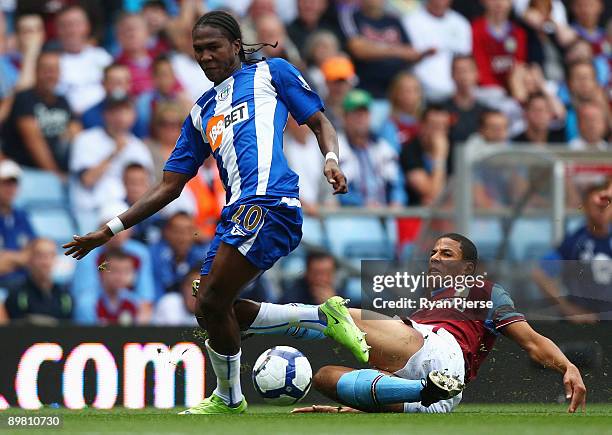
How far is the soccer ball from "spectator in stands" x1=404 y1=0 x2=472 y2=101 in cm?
737

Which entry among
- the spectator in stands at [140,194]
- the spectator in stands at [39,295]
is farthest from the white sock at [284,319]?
the spectator in stands at [140,194]

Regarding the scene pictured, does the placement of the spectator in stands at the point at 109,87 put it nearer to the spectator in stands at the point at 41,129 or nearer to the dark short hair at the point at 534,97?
the spectator in stands at the point at 41,129

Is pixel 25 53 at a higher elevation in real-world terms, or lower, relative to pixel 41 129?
higher

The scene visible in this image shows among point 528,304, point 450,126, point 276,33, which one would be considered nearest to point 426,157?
point 450,126

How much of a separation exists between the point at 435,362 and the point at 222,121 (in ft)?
5.60

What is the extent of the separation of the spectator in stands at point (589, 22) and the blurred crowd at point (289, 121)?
2 cm

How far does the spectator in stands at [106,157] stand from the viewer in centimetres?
1210

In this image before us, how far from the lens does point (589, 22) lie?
597 inches

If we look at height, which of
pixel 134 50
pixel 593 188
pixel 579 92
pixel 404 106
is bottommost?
pixel 593 188

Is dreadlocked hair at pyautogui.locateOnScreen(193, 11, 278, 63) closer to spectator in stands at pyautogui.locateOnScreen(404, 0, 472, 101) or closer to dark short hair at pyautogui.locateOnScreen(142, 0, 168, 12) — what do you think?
dark short hair at pyautogui.locateOnScreen(142, 0, 168, 12)

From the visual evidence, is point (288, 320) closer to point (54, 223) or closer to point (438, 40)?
point (54, 223)

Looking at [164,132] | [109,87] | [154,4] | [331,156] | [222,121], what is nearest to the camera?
[331,156]

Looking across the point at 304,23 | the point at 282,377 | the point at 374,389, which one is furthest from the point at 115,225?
the point at 304,23

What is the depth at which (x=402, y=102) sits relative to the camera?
1379cm
